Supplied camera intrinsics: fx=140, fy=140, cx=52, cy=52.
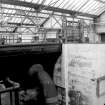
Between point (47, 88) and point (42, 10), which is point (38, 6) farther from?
point (47, 88)

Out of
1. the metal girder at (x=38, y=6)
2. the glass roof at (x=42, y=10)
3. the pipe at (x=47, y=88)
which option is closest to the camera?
the pipe at (x=47, y=88)

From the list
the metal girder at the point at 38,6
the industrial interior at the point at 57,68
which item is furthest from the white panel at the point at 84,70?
the metal girder at the point at 38,6

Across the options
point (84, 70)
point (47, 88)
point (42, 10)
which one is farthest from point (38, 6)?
point (47, 88)

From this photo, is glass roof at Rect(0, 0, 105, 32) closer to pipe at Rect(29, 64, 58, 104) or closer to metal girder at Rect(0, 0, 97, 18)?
metal girder at Rect(0, 0, 97, 18)

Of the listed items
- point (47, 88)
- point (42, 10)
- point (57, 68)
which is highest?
point (42, 10)

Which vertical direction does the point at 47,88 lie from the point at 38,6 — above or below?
below

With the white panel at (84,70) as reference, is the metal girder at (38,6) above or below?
above

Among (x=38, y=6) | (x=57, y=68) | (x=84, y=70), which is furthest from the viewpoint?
(x=38, y=6)

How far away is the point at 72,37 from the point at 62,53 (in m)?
0.99

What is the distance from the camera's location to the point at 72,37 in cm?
541

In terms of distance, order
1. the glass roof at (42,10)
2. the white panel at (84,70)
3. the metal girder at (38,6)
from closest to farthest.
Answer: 1. the white panel at (84,70)
2. the metal girder at (38,6)
3. the glass roof at (42,10)

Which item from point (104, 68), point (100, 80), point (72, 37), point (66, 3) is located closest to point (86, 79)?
point (100, 80)

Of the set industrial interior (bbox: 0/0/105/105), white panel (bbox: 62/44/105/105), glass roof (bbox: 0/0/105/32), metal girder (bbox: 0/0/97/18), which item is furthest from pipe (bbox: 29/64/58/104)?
glass roof (bbox: 0/0/105/32)

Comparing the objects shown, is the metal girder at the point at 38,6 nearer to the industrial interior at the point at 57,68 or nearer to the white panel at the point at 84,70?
the industrial interior at the point at 57,68
